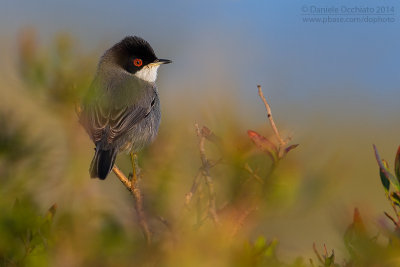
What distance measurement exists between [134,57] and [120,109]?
92 centimetres

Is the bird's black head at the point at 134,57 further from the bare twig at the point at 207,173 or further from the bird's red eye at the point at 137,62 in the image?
the bare twig at the point at 207,173

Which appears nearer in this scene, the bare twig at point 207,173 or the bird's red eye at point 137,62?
the bare twig at point 207,173

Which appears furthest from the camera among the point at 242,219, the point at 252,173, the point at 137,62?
the point at 137,62

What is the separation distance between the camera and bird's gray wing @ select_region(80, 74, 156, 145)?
384 centimetres

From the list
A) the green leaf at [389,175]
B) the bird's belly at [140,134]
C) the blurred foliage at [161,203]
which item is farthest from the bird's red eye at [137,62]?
the green leaf at [389,175]

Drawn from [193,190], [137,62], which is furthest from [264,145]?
[137,62]

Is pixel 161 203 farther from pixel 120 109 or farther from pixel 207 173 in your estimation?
pixel 120 109

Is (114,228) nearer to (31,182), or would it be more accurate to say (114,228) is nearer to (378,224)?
(31,182)

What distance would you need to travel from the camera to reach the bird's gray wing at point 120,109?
384 centimetres

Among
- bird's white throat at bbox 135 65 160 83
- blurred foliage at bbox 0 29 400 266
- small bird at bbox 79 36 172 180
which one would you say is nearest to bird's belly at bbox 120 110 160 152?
small bird at bbox 79 36 172 180

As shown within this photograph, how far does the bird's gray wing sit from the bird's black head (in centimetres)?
16

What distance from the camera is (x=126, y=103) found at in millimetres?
4117

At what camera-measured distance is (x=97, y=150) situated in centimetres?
373

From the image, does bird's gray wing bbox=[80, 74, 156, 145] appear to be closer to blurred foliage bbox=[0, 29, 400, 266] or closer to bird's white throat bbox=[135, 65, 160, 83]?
bird's white throat bbox=[135, 65, 160, 83]
